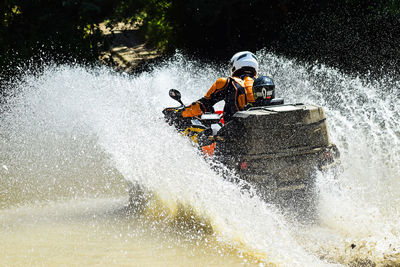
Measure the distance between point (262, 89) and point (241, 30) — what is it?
1380 cm

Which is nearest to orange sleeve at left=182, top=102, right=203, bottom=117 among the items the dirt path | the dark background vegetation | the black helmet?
the black helmet

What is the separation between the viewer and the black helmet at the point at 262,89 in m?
6.57

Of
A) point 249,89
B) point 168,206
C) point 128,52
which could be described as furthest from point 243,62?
point 128,52

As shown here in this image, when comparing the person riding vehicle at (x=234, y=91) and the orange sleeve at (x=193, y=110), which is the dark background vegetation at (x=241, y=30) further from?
the orange sleeve at (x=193, y=110)

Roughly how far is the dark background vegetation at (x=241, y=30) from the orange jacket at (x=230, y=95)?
33.0 ft

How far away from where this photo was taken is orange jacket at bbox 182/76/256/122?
685cm

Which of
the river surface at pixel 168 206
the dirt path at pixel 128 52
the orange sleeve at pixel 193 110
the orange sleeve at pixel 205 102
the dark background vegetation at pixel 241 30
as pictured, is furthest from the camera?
the dirt path at pixel 128 52

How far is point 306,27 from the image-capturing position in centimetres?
1773

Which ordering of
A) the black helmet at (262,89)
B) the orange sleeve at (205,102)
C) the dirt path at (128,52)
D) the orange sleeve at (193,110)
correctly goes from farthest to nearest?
the dirt path at (128,52)
the orange sleeve at (193,110)
the orange sleeve at (205,102)
the black helmet at (262,89)

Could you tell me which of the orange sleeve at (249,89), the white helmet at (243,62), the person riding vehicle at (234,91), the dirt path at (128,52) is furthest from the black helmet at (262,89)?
the dirt path at (128,52)

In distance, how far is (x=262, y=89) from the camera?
6.57 m

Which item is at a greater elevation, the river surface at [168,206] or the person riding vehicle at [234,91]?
the person riding vehicle at [234,91]

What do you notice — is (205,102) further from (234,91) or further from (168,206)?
(168,206)

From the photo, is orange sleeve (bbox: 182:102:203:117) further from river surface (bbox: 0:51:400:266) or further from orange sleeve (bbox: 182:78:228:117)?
river surface (bbox: 0:51:400:266)
